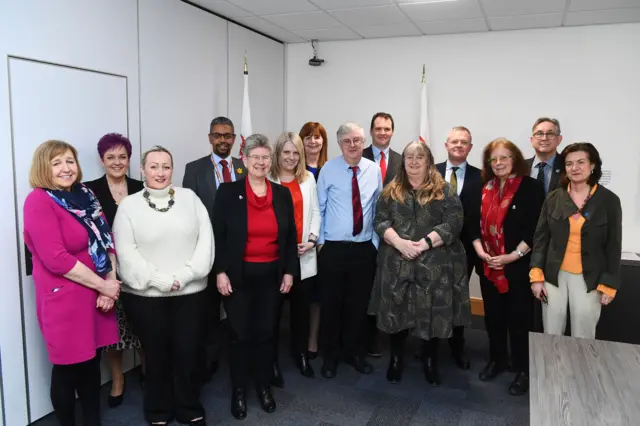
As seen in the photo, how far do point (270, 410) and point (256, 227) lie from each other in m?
1.11

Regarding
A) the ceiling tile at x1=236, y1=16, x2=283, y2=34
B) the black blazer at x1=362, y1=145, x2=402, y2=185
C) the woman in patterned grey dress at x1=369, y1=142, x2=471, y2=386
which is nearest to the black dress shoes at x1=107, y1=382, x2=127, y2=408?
the woman in patterned grey dress at x1=369, y1=142, x2=471, y2=386

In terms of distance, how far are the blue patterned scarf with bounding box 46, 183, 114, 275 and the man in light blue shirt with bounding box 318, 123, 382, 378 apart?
1.38 metres

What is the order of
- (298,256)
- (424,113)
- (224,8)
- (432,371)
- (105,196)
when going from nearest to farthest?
(105,196), (298,256), (432,371), (224,8), (424,113)

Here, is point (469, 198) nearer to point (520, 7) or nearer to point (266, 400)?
point (520, 7)

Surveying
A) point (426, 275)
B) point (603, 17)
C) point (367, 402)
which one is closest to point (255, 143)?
point (426, 275)

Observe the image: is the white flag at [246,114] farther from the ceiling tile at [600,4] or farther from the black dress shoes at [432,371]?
the ceiling tile at [600,4]

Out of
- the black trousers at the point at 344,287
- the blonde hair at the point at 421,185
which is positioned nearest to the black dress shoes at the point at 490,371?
the black trousers at the point at 344,287

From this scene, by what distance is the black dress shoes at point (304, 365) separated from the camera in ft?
11.3

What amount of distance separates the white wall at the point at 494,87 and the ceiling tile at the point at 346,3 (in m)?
1.24

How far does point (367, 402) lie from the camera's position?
3.09 m

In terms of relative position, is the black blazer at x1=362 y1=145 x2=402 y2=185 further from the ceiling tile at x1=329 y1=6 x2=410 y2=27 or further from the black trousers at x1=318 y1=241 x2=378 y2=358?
the ceiling tile at x1=329 y1=6 x2=410 y2=27

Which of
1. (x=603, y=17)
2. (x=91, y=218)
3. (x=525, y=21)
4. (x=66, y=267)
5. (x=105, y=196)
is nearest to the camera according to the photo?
(x=66, y=267)

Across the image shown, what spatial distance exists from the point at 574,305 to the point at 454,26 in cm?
286

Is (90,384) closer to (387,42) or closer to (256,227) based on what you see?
(256,227)
